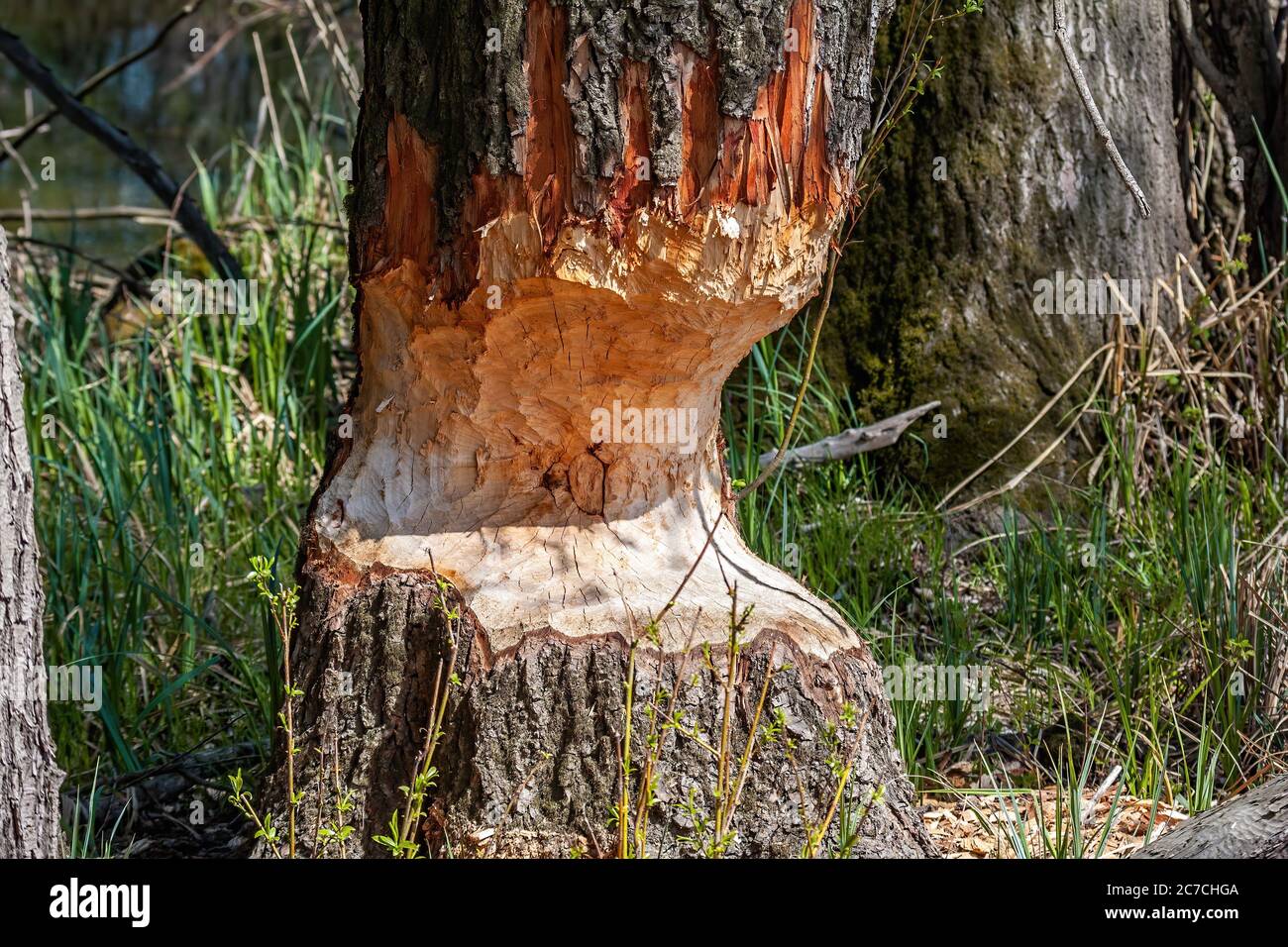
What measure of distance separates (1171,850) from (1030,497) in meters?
1.71

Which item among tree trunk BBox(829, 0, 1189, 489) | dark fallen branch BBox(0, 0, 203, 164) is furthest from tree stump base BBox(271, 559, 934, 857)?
dark fallen branch BBox(0, 0, 203, 164)

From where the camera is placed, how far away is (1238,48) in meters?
3.94

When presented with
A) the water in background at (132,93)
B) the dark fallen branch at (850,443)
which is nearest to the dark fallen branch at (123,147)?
the dark fallen branch at (850,443)

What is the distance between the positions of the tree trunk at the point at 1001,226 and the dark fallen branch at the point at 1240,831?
5.53ft

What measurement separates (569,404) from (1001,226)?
1849 mm

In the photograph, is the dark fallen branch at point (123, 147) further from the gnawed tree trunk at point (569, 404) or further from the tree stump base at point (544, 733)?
the tree stump base at point (544, 733)

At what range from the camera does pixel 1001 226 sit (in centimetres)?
362

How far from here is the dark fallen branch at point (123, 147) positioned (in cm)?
410

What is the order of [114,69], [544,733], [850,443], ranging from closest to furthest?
[544,733] → [850,443] → [114,69]

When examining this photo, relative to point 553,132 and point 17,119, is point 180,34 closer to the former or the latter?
point 17,119

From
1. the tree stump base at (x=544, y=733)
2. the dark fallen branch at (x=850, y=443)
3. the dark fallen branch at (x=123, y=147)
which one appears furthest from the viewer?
the dark fallen branch at (x=123, y=147)

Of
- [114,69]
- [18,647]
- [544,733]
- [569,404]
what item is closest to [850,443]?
[569,404]

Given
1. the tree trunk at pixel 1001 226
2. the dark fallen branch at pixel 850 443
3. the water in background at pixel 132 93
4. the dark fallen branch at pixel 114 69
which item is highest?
the water in background at pixel 132 93

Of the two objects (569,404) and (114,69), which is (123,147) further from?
(569,404)
